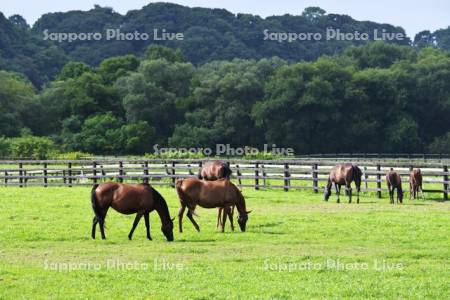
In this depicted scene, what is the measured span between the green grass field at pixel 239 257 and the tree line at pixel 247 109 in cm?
5130

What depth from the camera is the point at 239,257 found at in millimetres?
14234

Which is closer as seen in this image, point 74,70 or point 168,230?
point 168,230

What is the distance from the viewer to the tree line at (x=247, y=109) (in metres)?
73.6

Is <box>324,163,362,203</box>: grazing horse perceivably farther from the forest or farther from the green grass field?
the forest

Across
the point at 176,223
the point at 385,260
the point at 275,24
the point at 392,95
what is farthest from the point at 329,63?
the point at 275,24

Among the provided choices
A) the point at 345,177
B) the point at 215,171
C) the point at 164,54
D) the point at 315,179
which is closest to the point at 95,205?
the point at 215,171

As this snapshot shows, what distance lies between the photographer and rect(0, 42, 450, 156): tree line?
7356cm

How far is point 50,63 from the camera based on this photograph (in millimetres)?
129625

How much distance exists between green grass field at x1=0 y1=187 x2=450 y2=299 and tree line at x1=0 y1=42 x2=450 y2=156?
51300 millimetres

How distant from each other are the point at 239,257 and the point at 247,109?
204 feet

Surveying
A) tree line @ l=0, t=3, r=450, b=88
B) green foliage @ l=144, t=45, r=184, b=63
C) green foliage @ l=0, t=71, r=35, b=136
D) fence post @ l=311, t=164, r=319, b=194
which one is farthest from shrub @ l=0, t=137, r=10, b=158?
tree line @ l=0, t=3, r=450, b=88

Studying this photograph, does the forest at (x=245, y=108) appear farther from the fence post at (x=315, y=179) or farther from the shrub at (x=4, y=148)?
the fence post at (x=315, y=179)

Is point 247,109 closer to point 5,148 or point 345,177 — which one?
point 5,148

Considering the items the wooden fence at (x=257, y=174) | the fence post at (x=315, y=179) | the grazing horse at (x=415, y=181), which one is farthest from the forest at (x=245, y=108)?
the grazing horse at (x=415, y=181)
